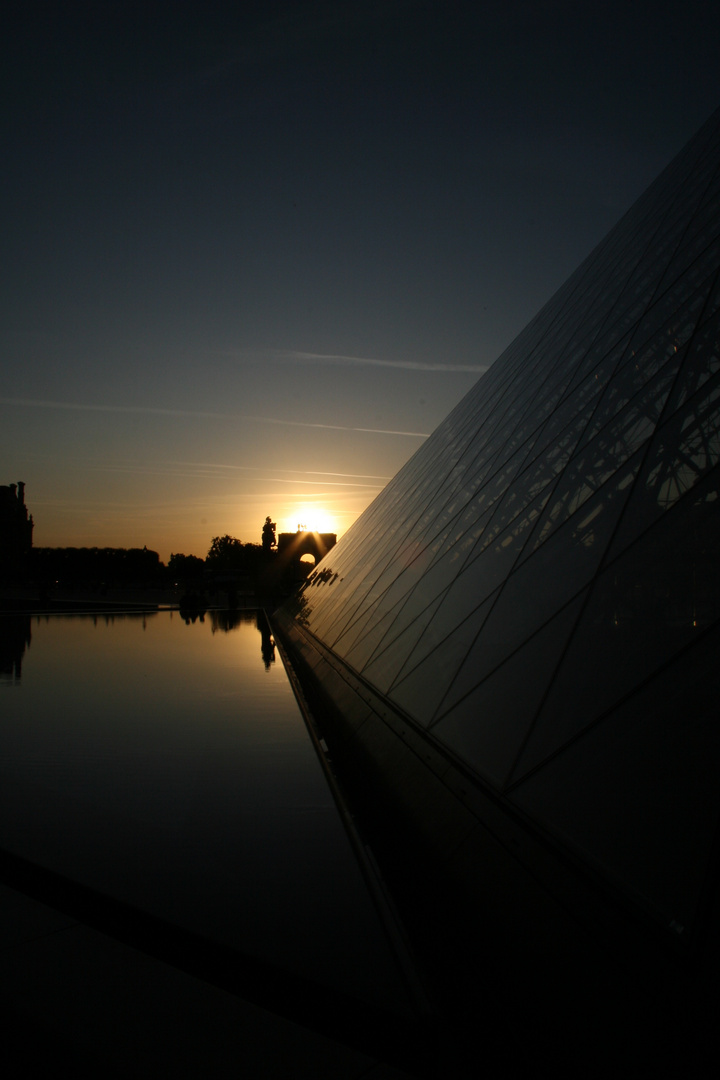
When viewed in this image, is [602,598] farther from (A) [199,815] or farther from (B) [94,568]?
(B) [94,568]

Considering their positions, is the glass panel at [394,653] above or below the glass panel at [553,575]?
below

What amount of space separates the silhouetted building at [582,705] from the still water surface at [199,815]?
1.63 ft

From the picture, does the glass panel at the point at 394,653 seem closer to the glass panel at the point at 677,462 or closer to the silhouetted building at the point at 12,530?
the glass panel at the point at 677,462

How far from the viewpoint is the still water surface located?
407 cm

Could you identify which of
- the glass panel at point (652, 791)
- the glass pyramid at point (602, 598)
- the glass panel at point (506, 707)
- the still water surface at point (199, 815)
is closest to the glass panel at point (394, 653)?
the glass pyramid at point (602, 598)

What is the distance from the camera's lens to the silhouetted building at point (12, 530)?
82688mm

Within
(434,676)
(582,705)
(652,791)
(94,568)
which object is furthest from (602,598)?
(94,568)

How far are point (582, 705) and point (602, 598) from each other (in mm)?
970

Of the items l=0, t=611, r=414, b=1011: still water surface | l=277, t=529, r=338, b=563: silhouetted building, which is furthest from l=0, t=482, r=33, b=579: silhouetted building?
l=0, t=611, r=414, b=1011: still water surface

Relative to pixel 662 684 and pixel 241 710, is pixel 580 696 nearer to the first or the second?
pixel 662 684

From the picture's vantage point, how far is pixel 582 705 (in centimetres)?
413

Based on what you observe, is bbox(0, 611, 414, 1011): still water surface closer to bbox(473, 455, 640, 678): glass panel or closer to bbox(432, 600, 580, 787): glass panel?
bbox(432, 600, 580, 787): glass panel

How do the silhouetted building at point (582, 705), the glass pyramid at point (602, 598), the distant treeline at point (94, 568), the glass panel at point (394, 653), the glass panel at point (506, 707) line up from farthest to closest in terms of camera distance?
the distant treeline at point (94, 568)
the glass panel at point (394, 653)
the glass panel at point (506, 707)
the glass pyramid at point (602, 598)
the silhouetted building at point (582, 705)

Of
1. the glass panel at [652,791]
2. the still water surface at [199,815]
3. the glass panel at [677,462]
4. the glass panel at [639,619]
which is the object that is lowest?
the still water surface at [199,815]
